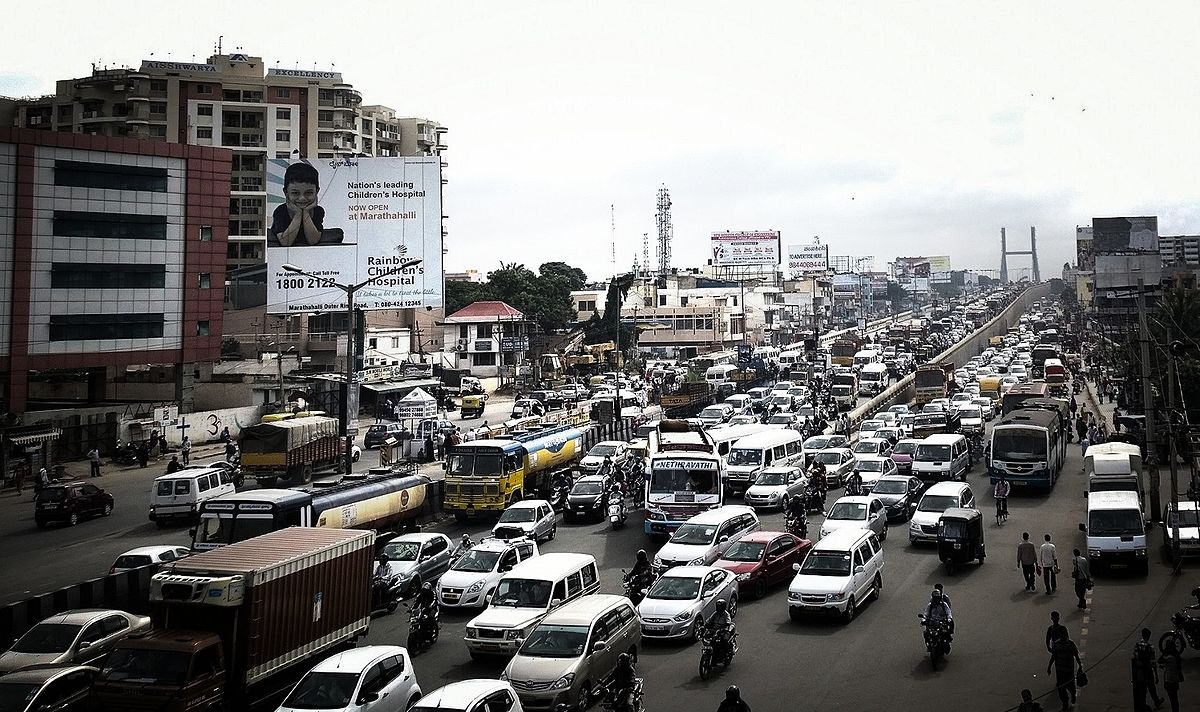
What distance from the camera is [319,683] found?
11.9 meters

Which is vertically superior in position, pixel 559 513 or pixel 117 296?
pixel 117 296

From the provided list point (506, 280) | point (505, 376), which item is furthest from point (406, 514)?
point (506, 280)

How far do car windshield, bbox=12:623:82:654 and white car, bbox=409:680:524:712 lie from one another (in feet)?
22.2

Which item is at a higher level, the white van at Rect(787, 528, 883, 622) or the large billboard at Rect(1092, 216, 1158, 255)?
the large billboard at Rect(1092, 216, 1158, 255)

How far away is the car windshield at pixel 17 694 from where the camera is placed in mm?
12711

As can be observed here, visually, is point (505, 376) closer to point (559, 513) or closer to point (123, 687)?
point (559, 513)

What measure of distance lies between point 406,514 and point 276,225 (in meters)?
24.5

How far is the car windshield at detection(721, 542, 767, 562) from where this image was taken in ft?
64.4

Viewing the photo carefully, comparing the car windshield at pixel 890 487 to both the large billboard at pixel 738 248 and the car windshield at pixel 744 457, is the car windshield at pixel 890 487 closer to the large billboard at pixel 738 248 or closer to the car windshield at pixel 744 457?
the car windshield at pixel 744 457

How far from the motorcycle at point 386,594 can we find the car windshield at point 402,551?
2.74 ft

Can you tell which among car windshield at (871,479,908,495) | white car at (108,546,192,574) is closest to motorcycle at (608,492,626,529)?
car windshield at (871,479,908,495)

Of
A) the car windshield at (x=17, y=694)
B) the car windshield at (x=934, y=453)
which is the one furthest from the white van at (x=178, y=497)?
the car windshield at (x=934, y=453)

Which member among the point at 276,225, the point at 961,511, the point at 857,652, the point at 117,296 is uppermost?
the point at 276,225

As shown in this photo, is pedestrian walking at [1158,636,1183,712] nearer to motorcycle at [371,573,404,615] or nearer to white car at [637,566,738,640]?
white car at [637,566,738,640]
